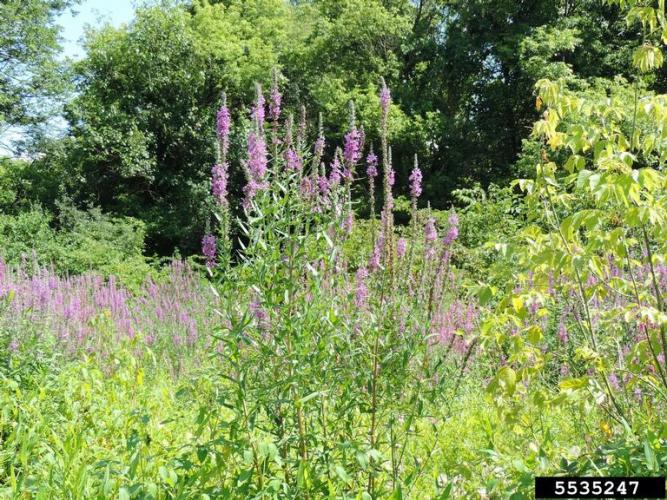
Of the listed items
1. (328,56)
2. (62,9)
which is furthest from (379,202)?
(62,9)

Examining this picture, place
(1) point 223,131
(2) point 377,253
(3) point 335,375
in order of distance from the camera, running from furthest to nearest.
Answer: (2) point 377,253 → (1) point 223,131 → (3) point 335,375

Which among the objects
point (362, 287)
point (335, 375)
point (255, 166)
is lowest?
point (335, 375)

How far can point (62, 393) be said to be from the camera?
11.5 feet

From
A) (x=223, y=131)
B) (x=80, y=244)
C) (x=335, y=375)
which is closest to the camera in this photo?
(x=335, y=375)

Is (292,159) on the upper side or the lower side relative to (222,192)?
upper

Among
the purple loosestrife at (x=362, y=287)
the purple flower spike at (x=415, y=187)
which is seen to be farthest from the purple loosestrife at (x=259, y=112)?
the purple flower spike at (x=415, y=187)

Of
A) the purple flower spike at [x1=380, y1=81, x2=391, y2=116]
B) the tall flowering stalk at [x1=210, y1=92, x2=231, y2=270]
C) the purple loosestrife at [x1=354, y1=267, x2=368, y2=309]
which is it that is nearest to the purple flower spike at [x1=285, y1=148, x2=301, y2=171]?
the tall flowering stalk at [x1=210, y1=92, x2=231, y2=270]

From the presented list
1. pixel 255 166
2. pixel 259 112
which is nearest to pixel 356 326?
pixel 255 166

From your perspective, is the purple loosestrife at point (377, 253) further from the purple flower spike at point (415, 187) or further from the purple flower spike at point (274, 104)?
the purple flower spike at point (274, 104)

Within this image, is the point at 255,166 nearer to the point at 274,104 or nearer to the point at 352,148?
the point at 274,104

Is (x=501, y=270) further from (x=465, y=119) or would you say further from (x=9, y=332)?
(x=465, y=119)

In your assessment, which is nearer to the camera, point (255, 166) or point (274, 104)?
point (255, 166)

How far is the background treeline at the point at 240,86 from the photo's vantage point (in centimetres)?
1514

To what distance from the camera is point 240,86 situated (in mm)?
16500
